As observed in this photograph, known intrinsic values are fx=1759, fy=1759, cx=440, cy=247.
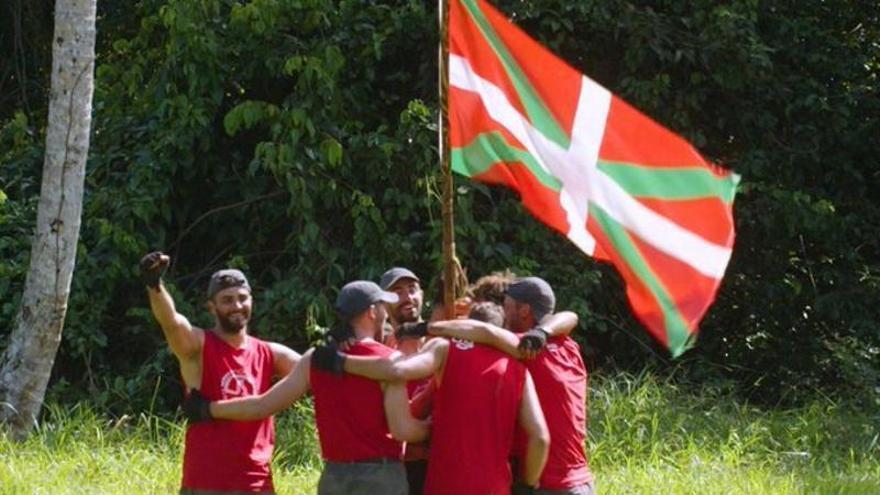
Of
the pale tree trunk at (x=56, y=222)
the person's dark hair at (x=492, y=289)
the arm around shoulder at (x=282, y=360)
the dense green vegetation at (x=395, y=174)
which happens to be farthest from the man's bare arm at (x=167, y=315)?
the dense green vegetation at (x=395, y=174)

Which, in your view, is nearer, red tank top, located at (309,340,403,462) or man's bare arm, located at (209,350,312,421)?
red tank top, located at (309,340,403,462)

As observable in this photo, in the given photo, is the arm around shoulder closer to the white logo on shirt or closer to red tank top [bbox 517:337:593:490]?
the white logo on shirt

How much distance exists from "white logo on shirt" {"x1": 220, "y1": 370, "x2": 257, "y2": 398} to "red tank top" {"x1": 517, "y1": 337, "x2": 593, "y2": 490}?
114 cm

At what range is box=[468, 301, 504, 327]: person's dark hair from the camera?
7008 millimetres

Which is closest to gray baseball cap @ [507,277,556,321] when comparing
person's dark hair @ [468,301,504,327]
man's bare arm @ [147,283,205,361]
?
person's dark hair @ [468,301,504,327]

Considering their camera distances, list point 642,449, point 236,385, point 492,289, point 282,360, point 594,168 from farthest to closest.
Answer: point 642,449, point 492,289, point 282,360, point 236,385, point 594,168

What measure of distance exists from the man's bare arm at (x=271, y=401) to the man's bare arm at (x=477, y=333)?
1.73 ft

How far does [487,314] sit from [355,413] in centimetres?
70

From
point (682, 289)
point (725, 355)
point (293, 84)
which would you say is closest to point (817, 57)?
point (725, 355)

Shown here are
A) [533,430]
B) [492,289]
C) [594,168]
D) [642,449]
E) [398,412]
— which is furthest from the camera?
[642,449]

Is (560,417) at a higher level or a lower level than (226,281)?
lower

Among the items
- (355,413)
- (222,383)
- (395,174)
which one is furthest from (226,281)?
(395,174)

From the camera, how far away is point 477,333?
6.72 m

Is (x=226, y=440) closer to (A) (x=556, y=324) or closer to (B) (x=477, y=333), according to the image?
(B) (x=477, y=333)
